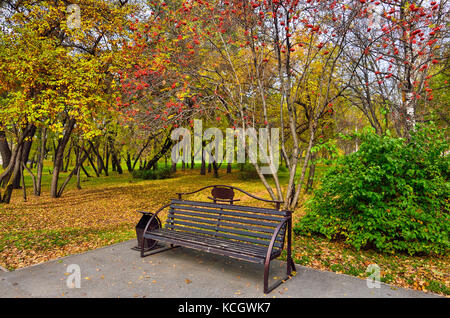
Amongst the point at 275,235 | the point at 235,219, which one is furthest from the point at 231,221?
the point at 275,235

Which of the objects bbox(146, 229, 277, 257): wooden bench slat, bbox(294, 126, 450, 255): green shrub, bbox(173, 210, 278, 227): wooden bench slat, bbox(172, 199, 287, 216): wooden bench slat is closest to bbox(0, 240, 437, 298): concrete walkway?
bbox(146, 229, 277, 257): wooden bench slat

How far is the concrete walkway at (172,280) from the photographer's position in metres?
3.69

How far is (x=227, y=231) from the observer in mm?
4746

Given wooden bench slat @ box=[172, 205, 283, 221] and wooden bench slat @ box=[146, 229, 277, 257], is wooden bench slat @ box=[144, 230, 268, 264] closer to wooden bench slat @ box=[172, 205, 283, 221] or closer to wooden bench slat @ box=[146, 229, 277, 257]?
wooden bench slat @ box=[146, 229, 277, 257]

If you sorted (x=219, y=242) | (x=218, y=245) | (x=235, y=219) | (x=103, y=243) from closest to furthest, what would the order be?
(x=218, y=245)
(x=219, y=242)
(x=235, y=219)
(x=103, y=243)

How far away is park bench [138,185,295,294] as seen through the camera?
402 centimetres

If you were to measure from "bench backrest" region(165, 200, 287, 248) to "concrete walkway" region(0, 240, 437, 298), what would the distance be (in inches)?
19.6

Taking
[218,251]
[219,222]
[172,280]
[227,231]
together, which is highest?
[219,222]

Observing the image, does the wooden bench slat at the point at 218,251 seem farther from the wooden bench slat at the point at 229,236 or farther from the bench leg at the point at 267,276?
the wooden bench slat at the point at 229,236

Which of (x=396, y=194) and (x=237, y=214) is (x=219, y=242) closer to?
(x=237, y=214)

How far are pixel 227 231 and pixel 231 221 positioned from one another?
0.59 ft
